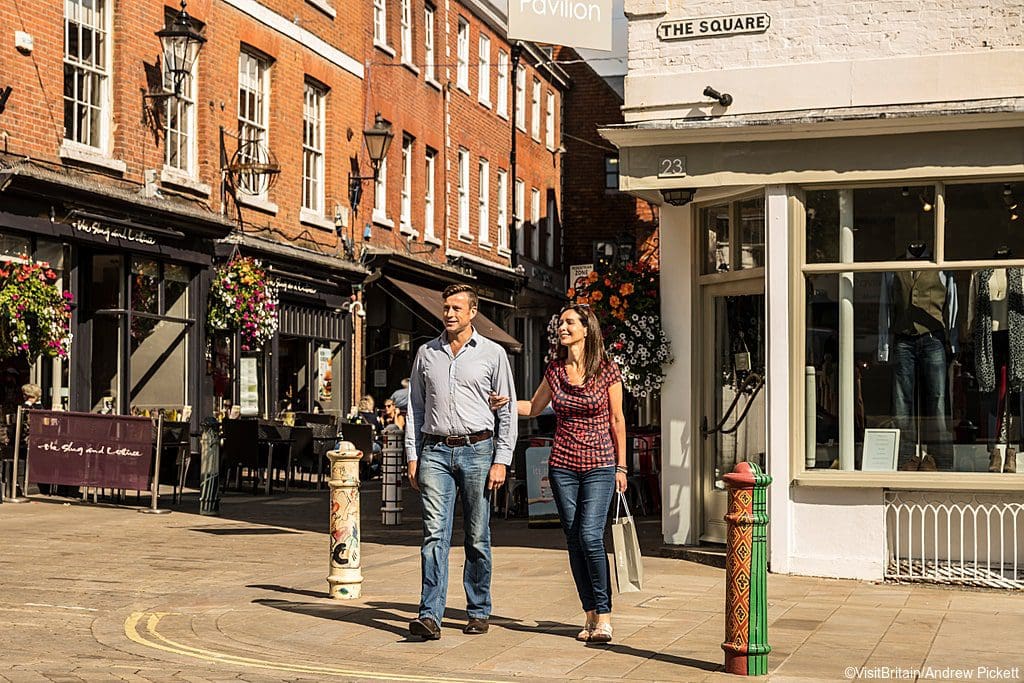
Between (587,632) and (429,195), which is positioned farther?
(429,195)

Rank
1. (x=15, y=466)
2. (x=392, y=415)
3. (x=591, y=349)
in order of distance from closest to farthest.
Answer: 1. (x=591, y=349)
2. (x=15, y=466)
3. (x=392, y=415)

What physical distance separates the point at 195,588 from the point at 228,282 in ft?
38.4

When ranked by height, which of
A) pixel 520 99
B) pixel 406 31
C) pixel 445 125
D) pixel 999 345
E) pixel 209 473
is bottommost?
pixel 209 473

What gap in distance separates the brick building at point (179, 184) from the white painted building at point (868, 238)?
866cm

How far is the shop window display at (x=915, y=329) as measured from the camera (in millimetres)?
11258

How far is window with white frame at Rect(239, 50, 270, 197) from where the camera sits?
917 inches

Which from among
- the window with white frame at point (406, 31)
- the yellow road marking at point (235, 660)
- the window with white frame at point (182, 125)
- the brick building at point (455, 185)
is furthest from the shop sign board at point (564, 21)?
the window with white frame at point (406, 31)

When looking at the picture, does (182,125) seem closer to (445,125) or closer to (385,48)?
(385,48)

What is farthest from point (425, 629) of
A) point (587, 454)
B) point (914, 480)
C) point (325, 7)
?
point (325, 7)

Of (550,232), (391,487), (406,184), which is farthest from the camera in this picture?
(550,232)

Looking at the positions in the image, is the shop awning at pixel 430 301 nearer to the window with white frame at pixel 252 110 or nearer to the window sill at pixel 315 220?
the window sill at pixel 315 220

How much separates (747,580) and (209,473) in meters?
9.61

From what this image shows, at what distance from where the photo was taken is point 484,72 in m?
36.3

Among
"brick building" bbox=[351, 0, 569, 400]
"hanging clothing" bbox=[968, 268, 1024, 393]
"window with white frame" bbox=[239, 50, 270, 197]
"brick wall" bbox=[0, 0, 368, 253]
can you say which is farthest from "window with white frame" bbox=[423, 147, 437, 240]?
"hanging clothing" bbox=[968, 268, 1024, 393]
